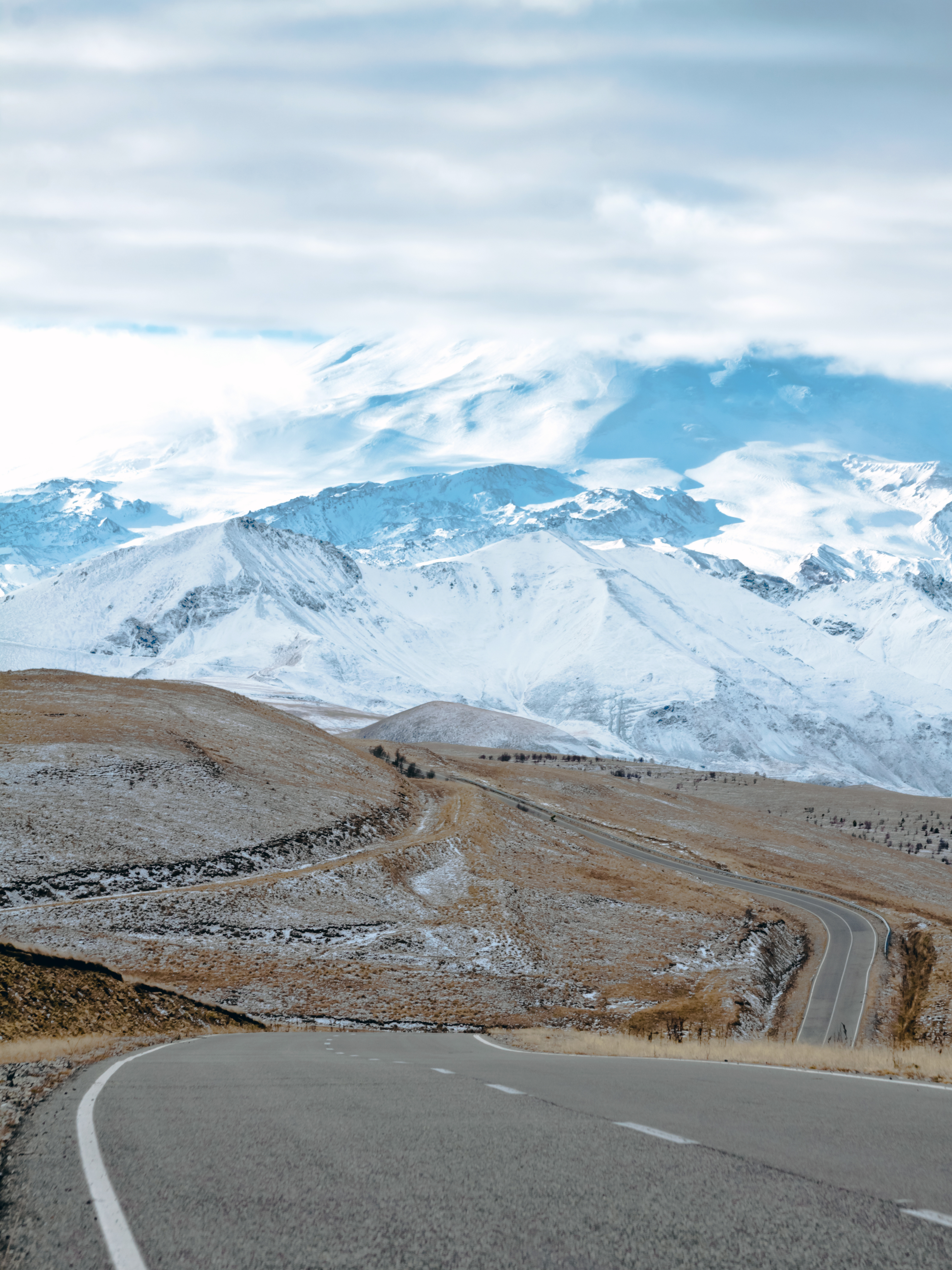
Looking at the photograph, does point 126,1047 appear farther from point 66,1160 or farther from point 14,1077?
point 66,1160

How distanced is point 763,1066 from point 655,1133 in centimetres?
1005

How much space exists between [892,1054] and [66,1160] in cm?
1474

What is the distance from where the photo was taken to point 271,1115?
9.20m

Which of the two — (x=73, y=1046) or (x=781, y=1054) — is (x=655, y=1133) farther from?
(x=73, y=1046)

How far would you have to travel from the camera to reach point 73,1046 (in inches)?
726

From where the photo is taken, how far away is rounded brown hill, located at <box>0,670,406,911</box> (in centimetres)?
5412

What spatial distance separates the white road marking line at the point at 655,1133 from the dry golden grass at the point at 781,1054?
7.47 metres

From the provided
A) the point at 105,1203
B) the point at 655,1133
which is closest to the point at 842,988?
the point at 655,1133

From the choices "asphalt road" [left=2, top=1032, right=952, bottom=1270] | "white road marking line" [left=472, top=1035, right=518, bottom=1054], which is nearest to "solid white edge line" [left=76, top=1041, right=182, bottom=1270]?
"asphalt road" [left=2, top=1032, right=952, bottom=1270]

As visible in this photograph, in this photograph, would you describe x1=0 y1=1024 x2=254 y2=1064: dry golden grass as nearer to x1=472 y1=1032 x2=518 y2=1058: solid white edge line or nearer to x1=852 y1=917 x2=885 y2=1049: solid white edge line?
x1=472 y1=1032 x2=518 y2=1058: solid white edge line

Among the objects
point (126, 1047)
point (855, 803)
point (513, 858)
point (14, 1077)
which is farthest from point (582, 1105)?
point (855, 803)

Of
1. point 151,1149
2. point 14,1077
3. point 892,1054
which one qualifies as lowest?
point 892,1054

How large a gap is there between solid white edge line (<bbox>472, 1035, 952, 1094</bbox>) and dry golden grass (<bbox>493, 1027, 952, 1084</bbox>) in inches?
3.7

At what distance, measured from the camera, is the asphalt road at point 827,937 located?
46031 mm
